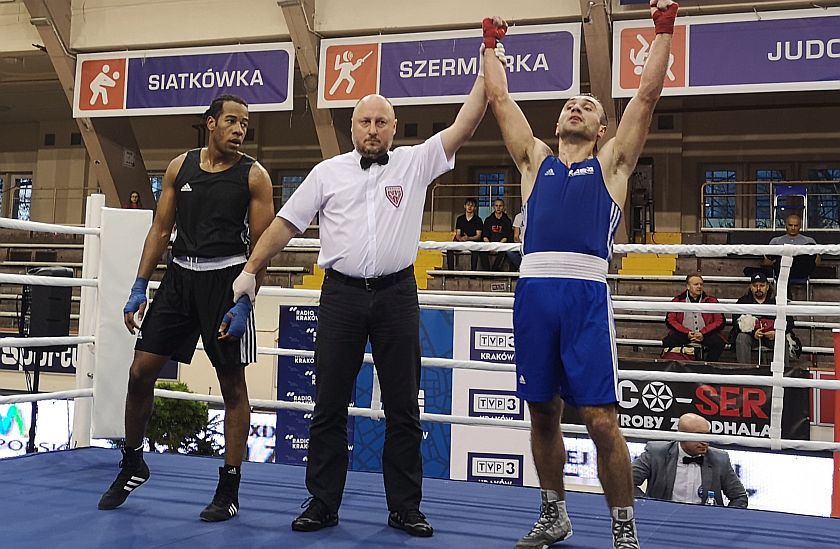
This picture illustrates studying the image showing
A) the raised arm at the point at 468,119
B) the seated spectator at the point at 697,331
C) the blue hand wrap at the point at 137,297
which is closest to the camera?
the raised arm at the point at 468,119

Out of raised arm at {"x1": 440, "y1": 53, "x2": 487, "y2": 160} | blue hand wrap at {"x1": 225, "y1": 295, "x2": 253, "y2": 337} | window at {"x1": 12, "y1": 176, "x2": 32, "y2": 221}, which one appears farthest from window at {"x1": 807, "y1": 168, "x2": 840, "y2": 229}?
window at {"x1": 12, "y1": 176, "x2": 32, "y2": 221}

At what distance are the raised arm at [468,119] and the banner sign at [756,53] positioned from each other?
4852 millimetres

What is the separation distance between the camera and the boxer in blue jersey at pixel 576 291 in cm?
184

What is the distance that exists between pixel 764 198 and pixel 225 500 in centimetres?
1001

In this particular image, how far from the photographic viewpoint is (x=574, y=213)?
1.92 meters

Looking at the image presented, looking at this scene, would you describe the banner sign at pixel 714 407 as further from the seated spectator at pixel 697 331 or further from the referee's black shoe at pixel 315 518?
the referee's black shoe at pixel 315 518

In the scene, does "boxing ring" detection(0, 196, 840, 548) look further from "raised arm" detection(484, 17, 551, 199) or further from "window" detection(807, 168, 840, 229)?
"window" detection(807, 168, 840, 229)

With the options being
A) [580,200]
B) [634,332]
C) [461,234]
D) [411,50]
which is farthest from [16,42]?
[580,200]

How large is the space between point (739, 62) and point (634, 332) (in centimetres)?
258

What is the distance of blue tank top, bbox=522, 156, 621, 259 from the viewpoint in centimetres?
192

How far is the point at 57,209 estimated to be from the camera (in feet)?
44.1

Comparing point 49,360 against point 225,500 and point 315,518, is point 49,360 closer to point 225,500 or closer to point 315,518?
point 225,500

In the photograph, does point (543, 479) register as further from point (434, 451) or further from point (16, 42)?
point (16, 42)

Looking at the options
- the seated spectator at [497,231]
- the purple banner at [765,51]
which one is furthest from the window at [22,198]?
the purple banner at [765,51]
